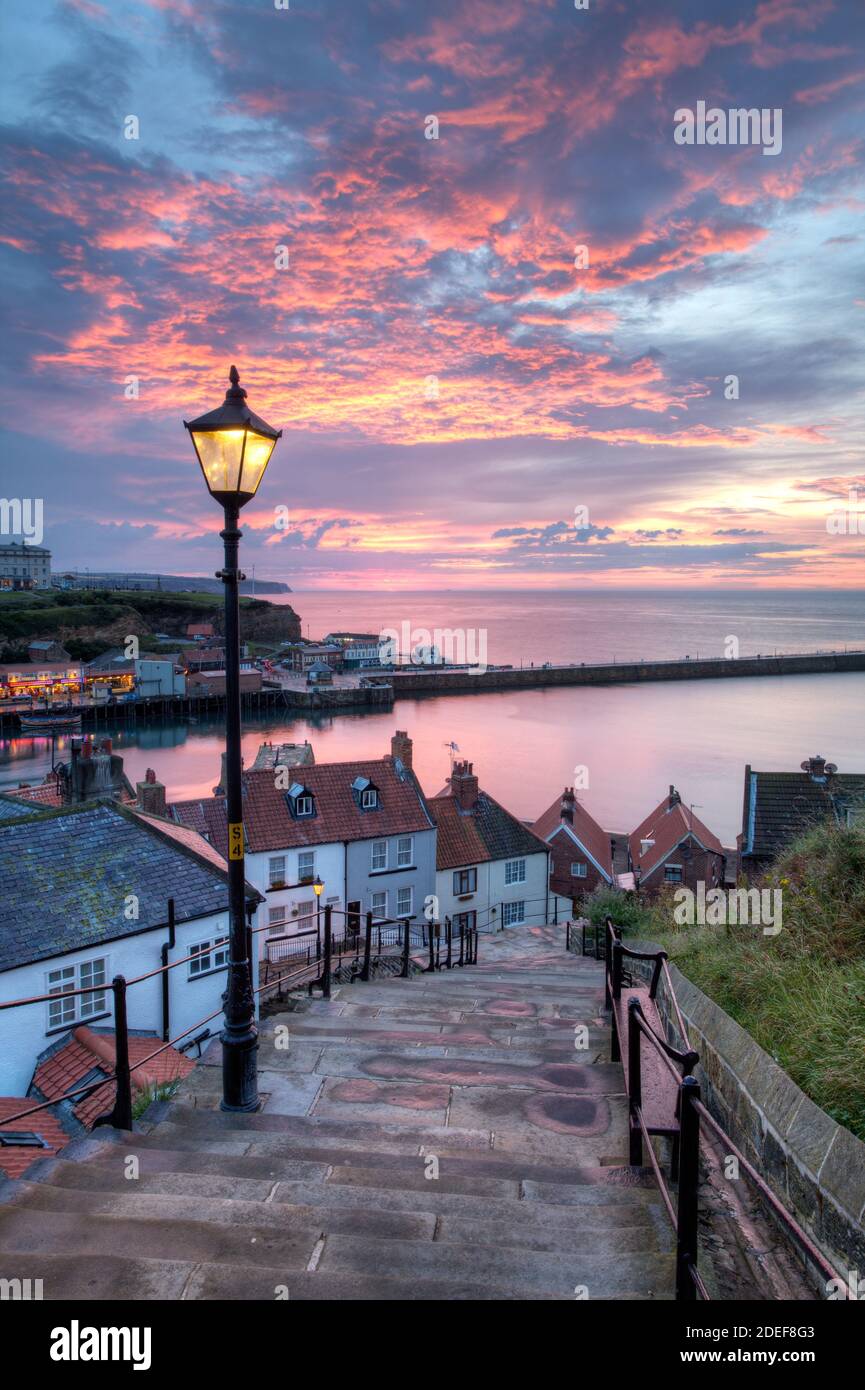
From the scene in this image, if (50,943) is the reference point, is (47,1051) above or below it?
below

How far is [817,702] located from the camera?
98.6 m

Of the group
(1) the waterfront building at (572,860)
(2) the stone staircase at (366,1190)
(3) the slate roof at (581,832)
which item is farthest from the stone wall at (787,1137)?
(3) the slate roof at (581,832)

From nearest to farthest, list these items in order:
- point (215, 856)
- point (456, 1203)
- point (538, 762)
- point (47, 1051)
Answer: point (456, 1203), point (47, 1051), point (215, 856), point (538, 762)

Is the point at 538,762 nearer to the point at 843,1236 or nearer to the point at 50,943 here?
the point at 50,943

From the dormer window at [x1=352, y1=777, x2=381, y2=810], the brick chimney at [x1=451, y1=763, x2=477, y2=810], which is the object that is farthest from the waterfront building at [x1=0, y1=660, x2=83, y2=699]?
the dormer window at [x1=352, y1=777, x2=381, y2=810]

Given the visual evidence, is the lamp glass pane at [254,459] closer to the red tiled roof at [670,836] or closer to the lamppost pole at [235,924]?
the lamppost pole at [235,924]

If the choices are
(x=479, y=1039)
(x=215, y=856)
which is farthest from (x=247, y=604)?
(x=479, y=1039)

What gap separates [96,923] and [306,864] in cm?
1272

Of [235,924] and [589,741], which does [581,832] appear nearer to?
[235,924]

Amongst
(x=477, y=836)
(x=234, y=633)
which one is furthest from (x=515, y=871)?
(x=234, y=633)

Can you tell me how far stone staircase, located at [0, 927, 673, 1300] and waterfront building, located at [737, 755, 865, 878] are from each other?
1763cm

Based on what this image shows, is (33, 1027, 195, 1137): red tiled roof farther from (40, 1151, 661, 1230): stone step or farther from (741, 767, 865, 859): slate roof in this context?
(741, 767, 865, 859): slate roof

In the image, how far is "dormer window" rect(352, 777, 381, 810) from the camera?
30.3m

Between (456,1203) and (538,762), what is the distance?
6430cm
